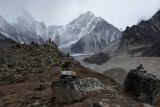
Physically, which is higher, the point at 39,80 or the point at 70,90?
the point at 39,80

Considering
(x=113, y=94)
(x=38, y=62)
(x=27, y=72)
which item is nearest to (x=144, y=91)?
(x=113, y=94)

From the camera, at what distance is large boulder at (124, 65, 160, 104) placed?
24.6 m

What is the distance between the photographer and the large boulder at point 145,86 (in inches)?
969

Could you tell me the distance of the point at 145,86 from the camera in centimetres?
2505

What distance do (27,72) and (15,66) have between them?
9.54 ft

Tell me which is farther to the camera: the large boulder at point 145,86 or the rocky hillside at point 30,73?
the rocky hillside at point 30,73

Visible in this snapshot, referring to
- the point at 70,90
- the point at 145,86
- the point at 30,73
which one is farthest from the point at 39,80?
the point at 70,90

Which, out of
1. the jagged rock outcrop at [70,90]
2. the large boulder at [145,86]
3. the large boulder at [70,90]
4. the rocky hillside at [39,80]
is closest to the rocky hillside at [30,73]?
the rocky hillside at [39,80]

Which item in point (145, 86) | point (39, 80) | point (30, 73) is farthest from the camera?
point (30, 73)

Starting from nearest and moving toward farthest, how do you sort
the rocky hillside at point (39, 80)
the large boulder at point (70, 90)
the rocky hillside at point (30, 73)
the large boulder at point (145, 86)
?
the large boulder at point (70, 90) < the rocky hillside at point (39, 80) < the large boulder at point (145, 86) < the rocky hillside at point (30, 73)

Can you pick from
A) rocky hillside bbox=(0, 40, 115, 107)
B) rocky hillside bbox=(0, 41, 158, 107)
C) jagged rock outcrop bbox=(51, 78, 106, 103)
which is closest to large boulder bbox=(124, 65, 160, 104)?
rocky hillside bbox=(0, 41, 158, 107)

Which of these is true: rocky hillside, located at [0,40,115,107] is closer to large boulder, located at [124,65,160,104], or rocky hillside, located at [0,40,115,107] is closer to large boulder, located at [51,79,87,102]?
large boulder, located at [51,79,87,102]

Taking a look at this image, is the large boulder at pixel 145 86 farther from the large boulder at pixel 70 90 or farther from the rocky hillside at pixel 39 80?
the large boulder at pixel 70 90

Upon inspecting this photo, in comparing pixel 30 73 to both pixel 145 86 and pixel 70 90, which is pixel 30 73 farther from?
pixel 70 90
